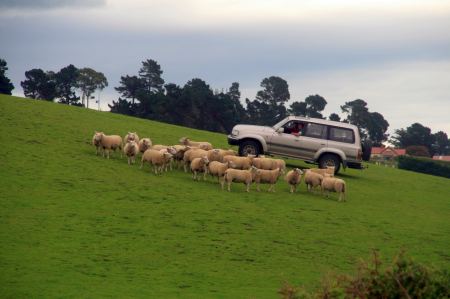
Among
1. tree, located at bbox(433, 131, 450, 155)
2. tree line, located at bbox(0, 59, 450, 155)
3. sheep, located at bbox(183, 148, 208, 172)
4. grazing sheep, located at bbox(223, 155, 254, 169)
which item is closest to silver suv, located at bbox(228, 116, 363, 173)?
grazing sheep, located at bbox(223, 155, 254, 169)

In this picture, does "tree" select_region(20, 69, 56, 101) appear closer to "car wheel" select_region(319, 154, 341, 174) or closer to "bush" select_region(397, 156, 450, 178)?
"bush" select_region(397, 156, 450, 178)

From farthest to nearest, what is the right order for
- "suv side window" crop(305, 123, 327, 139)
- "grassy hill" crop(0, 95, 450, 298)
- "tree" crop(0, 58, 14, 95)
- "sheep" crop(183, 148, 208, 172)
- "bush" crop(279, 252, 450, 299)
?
"tree" crop(0, 58, 14, 95)
"suv side window" crop(305, 123, 327, 139)
"sheep" crop(183, 148, 208, 172)
"grassy hill" crop(0, 95, 450, 298)
"bush" crop(279, 252, 450, 299)

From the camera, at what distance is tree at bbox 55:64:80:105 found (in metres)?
116

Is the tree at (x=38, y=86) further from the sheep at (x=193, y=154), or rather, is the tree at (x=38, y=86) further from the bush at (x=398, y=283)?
the bush at (x=398, y=283)

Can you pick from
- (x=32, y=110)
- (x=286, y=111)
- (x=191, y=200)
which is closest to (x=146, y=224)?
(x=191, y=200)

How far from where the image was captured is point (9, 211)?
2309cm

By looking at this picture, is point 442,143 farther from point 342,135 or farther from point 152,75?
point 342,135

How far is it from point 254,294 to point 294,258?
153 inches

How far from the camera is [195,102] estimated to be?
100m

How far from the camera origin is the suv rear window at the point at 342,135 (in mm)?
36781

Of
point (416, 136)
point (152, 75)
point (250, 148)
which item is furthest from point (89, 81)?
point (250, 148)

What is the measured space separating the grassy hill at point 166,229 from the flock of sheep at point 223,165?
0.62m

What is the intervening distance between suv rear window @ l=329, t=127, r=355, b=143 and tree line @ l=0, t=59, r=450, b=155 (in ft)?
202

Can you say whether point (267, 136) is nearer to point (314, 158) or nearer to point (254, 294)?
point (314, 158)
